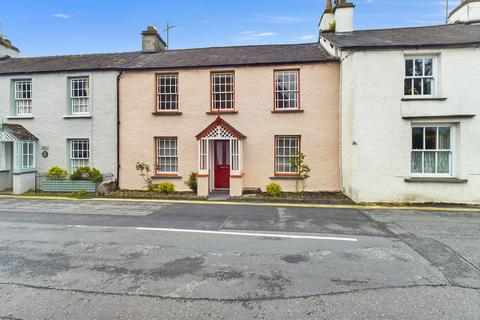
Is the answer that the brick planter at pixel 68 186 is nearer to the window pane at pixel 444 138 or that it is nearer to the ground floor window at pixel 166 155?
the ground floor window at pixel 166 155

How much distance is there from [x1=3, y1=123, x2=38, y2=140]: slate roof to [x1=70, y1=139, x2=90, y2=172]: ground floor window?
2080 mm

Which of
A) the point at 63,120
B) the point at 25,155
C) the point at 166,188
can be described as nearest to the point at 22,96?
the point at 63,120

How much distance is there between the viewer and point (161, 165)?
14.3 m

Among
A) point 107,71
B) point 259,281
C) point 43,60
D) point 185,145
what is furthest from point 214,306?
point 43,60

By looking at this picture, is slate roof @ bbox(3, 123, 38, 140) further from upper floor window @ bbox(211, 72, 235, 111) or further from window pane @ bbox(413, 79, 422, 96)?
window pane @ bbox(413, 79, 422, 96)

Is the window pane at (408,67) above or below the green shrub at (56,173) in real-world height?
above

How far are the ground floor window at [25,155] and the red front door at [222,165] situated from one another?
10.1 m

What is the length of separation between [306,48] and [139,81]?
953 centimetres

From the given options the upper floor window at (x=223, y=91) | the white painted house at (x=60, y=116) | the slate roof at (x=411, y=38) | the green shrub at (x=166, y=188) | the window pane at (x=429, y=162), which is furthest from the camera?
the white painted house at (x=60, y=116)

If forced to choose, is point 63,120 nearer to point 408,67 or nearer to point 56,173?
point 56,173

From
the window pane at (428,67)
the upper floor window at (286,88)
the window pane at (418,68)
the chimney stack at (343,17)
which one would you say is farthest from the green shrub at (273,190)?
the chimney stack at (343,17)

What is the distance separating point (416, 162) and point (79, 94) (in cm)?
1715

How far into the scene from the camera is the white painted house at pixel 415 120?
35.3ft

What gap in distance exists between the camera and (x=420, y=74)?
37.4 feet
